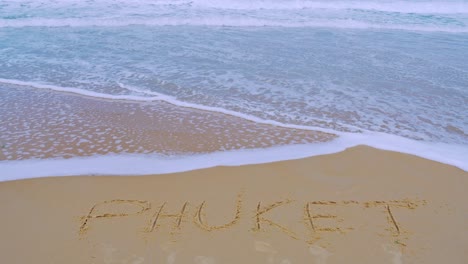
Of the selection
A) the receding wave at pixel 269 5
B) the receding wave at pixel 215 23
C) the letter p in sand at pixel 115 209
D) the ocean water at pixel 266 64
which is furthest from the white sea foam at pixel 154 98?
the receding wave at pixel 269 5

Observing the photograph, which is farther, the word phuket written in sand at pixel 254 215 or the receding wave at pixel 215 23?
the receding wave at pixel 215 23

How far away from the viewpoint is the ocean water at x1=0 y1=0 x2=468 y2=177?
4734 millimetres

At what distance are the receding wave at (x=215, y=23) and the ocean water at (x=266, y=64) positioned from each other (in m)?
0.03

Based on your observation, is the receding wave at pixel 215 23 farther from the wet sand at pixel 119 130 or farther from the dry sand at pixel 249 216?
the dry sand at pixel 249 216

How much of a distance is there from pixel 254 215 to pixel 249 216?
40 mm

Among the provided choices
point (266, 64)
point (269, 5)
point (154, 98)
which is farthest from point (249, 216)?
point (269, 5)

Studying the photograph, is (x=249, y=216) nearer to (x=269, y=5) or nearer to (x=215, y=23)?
(x=215, y=23)

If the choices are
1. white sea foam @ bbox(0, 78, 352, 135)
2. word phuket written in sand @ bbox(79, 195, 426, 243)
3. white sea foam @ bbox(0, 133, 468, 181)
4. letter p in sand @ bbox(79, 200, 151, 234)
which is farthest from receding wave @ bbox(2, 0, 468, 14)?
word phuket written in sand @ bbox(79, 195, 426, 243)

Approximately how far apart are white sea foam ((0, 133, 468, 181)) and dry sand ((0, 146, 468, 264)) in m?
0.13

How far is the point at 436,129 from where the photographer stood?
4.43m

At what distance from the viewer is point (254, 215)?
2893 mm

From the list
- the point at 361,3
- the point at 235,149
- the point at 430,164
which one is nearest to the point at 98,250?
the point at 235,149

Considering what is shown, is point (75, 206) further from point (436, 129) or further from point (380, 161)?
point (436, 129)

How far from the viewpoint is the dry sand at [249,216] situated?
2533 millimetres
